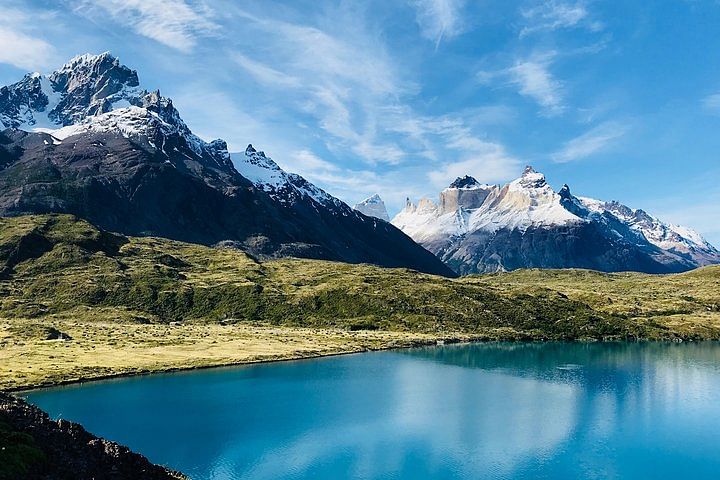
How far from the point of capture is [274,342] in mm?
171000

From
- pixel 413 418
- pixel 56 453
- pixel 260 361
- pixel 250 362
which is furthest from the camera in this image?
pixel 260 361

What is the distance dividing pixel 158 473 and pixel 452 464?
3900 cm

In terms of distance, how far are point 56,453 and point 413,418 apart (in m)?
63.8

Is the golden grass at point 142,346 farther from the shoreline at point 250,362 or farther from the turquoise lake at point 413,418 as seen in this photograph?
the turquoise lake at point 413,418

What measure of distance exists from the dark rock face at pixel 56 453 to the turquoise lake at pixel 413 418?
1025 inches

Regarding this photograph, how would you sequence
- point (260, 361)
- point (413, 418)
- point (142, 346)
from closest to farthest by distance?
point (413, 418)
point (260, 361)
point (142, 346)

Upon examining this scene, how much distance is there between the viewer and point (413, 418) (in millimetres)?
92875

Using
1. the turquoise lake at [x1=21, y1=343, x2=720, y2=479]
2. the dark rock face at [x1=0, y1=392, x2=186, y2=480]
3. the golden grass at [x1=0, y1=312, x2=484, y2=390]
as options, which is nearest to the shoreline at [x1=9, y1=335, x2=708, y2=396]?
the golden grass at [x1=0, y1=312, x2=484, y2=390]

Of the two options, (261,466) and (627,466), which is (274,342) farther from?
(627,466)

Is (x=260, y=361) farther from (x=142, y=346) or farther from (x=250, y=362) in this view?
(x=142, y=346)

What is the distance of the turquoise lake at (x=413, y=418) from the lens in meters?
69.7

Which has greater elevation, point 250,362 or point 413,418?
point 250,362

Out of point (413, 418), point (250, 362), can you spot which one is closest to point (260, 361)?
point (250, 362)

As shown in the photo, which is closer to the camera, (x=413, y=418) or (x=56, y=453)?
(x=56, y=453)
